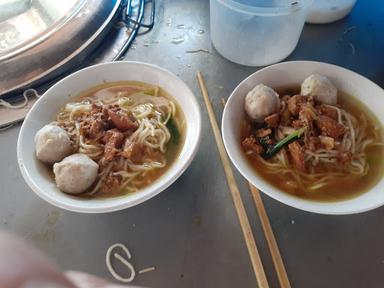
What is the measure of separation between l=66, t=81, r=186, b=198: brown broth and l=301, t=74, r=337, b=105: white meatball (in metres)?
0.46

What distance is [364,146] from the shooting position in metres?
1.31

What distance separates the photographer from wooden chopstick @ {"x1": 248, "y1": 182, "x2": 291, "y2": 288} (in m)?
1.08

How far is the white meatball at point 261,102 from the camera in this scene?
1264mm

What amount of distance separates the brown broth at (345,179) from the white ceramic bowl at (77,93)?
22 cm

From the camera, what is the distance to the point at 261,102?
1.26 m

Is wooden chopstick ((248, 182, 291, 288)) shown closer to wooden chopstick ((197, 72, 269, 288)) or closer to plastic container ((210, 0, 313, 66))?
wooden chopstick ((197, 72, 269, 288))

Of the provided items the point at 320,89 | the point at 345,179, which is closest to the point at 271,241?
the point at 345,179

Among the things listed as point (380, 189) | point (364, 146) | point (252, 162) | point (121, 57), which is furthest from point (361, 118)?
point (121, 57)

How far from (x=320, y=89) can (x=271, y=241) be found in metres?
0.56

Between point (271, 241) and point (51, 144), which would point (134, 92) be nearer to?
point (51, 144)

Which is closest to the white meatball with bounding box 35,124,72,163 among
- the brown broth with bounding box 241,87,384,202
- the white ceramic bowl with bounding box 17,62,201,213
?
the white ceramic bowl with bounding box 17,62,201,213

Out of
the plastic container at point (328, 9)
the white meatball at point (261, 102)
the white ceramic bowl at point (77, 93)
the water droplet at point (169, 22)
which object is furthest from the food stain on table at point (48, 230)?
the plastic container at point (328, 9)

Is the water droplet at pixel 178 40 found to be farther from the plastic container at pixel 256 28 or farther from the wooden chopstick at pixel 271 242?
the wooden chopstick at pixel 271 242

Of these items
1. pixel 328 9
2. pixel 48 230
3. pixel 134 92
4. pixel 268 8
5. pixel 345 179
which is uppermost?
pixel 268 8
